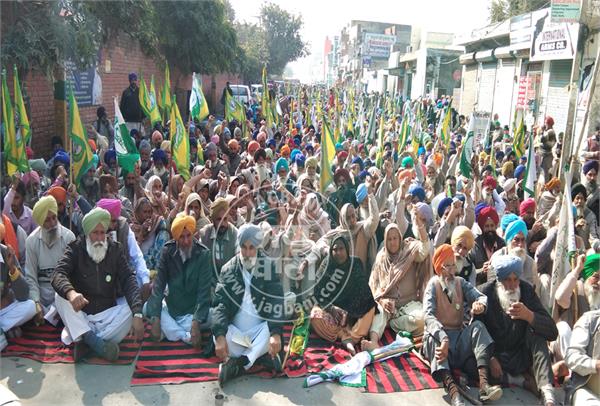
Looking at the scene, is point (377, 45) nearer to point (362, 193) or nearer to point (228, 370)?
point (362, 193)

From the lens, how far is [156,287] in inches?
175

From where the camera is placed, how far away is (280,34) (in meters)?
47.7

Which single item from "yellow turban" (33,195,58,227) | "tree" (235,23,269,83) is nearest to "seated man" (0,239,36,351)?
"yellow turban" (33,195,58,227)

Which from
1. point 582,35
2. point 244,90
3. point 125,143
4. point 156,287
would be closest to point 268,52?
point 244,90

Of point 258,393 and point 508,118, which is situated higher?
point 508,118

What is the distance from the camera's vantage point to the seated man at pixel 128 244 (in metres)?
4.64

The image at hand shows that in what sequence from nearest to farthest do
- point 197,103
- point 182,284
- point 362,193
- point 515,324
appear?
point 515,324, point 182,284, point 362,193, point 197,103

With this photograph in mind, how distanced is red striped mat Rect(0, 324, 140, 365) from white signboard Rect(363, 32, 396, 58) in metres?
57.4

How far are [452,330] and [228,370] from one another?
1.77 m

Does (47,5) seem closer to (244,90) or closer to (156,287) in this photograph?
(156,287)

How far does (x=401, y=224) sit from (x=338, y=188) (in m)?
1.20

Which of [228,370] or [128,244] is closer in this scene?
[228,370]

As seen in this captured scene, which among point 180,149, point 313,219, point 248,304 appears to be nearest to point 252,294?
point 248,304

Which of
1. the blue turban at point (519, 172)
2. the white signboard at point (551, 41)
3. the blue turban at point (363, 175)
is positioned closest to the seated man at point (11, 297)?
the blue turban at point (363, 175)
